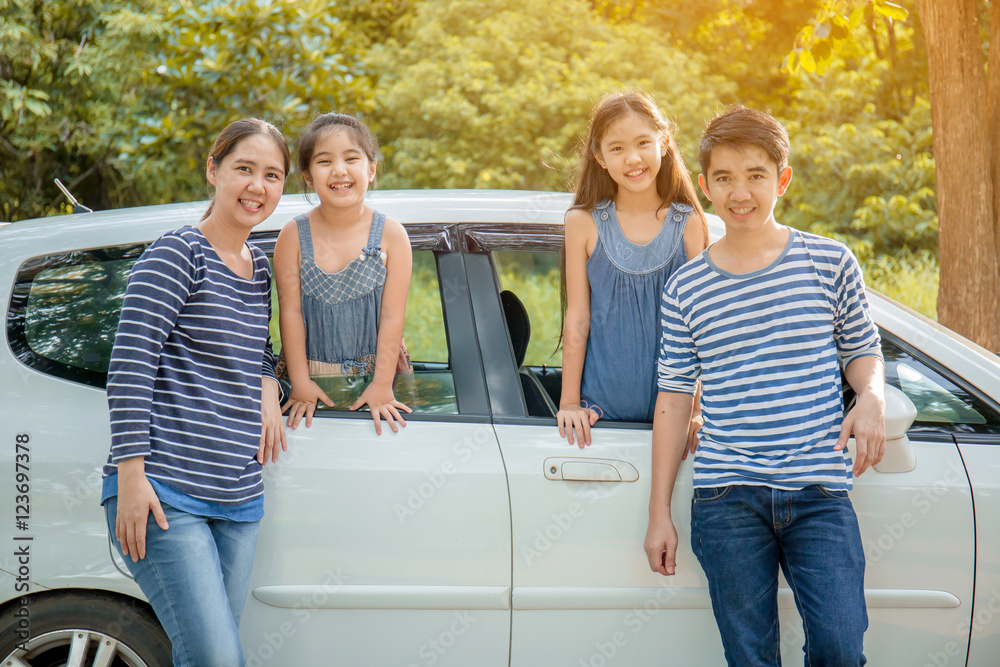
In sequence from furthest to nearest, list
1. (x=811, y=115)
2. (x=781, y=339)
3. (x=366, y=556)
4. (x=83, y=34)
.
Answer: (x=811, y=115) → (x=83, y=34) → (x=366, y=556) → (x=781, y=339)

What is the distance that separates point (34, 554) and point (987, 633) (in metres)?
2.45

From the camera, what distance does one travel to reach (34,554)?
7.04 ft

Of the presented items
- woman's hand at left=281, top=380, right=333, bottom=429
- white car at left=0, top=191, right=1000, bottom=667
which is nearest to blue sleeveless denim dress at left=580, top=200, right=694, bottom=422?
white car at left=0, top=191, right=1000, bottom=667

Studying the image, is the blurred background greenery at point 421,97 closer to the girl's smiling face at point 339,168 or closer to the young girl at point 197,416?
the girl's smiling face at point 339,168

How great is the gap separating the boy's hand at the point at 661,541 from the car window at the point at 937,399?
0.77 m

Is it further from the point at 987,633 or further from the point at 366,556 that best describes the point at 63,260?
the point at 987,633

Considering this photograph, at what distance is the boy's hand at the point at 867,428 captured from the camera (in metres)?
2.00

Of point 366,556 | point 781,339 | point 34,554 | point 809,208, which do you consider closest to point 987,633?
point 781,339

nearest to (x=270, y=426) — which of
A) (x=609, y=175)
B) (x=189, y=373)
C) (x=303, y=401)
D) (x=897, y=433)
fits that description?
(x=303, y=401)

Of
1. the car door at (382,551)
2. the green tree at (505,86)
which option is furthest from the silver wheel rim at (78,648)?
the green tree at (505,86)

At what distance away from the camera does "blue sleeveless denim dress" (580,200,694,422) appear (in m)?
2.30

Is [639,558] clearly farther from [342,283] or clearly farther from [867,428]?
[342,283]

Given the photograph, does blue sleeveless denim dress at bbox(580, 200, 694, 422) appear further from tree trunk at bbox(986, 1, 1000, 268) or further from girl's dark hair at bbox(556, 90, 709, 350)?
tree trunk at bbox(986, 1, 1000, 268)

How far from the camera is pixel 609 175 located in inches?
96.0
